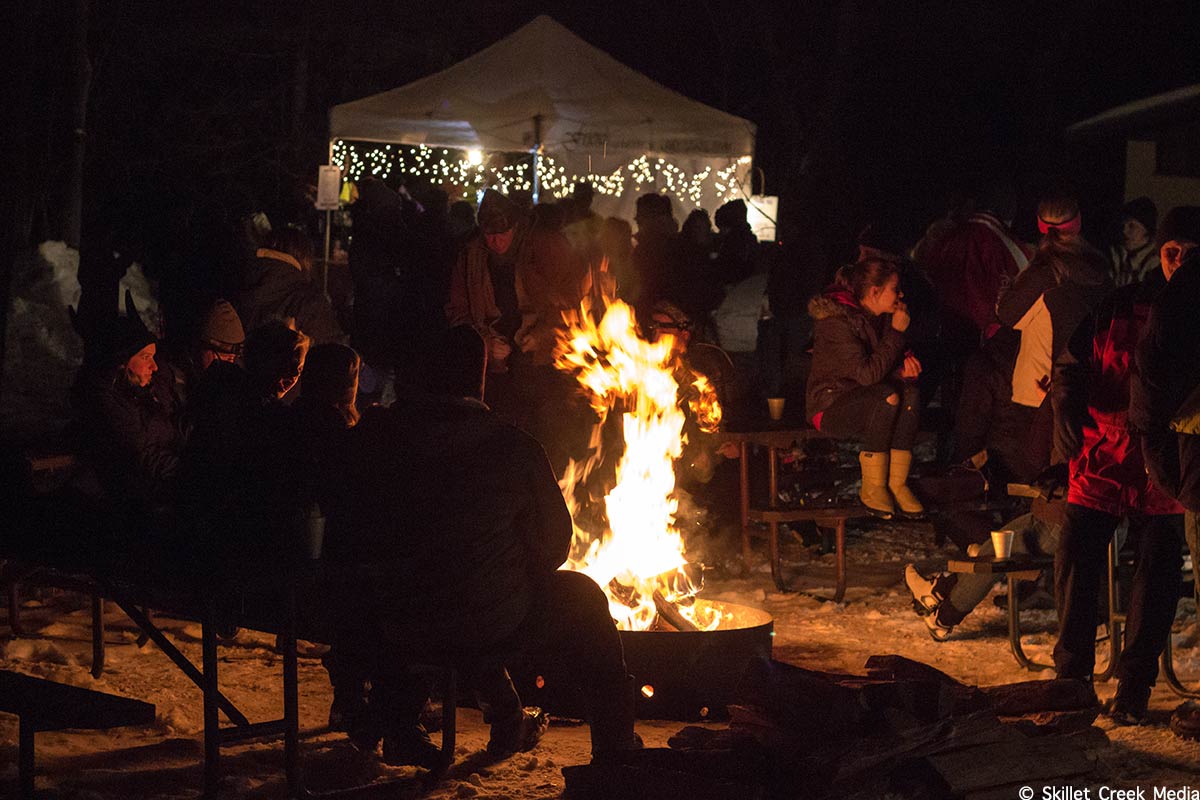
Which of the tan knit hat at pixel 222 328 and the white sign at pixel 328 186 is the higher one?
the white sign at pixel 328 186

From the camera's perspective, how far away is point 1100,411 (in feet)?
20.7

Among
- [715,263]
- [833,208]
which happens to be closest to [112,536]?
[715,263]

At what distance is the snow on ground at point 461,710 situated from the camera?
17.9 feet

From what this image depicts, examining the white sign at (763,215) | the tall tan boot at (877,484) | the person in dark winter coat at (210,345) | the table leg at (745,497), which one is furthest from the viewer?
the white sign at (763,215)

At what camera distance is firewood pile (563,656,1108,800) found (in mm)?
4996

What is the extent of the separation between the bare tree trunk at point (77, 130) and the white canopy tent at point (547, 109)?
21.4ft

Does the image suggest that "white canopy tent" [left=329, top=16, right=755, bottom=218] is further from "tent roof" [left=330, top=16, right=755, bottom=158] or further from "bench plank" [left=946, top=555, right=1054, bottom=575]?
"bench plank" [left=946, top=555, right=1054, bottom=575]

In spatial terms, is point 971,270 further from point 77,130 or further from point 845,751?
point 77,130

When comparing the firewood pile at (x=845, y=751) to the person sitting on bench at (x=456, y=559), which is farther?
the person sitting on bench at (x=456, y=559)

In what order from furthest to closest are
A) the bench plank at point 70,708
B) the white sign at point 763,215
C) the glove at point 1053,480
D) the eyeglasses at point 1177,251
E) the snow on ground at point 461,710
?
the white sign at point 763,215, the glove at point 1053,480, the eyeglasses at point 1177,251, the snow on ground at point 461,710, the bench plank at point 70,708

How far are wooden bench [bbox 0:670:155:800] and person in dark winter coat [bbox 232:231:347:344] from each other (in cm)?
427

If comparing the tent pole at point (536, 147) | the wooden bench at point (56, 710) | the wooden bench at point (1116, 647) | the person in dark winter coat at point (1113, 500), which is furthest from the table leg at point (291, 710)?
the tent pole at point (536, 147)

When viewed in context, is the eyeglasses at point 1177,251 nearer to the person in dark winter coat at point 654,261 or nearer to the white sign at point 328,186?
the person in dark winter coat at point 654,261

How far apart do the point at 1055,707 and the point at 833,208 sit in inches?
692
